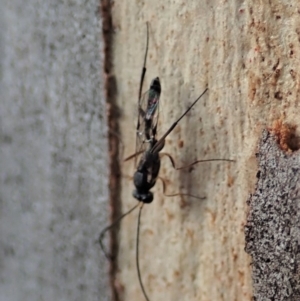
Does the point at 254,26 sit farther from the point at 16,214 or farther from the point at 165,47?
the point at 16,214

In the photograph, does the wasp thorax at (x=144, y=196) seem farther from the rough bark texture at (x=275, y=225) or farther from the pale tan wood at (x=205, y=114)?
the rough bark texture at (x=275, y=225)

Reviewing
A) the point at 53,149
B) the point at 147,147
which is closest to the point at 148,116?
the point at 147,147

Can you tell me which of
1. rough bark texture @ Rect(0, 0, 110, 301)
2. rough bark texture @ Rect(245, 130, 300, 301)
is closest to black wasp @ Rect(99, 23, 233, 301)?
rough bark texture @ Rect(0, 0, 110, 301)

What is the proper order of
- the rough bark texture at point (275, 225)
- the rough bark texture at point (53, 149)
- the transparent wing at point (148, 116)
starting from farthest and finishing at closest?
the rough bark texture at point (53, 149), the transparent wing at point (148, 116), the rough bark texture at point (275, 225)

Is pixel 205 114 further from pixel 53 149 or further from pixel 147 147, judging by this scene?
pixel 53 149

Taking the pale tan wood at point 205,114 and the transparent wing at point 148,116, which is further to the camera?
the transparent wing at point 148,116

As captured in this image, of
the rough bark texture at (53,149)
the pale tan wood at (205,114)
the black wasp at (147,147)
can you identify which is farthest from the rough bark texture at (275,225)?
the rough bark texture at (53,149)
